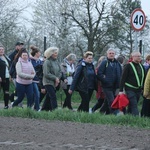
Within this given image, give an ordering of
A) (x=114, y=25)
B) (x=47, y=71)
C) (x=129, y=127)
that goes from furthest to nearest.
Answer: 1. (x=114, y=25)
2. (x=47, y=71)
3. (x=129, y=127)

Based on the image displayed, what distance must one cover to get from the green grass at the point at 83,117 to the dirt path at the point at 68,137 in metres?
0.48

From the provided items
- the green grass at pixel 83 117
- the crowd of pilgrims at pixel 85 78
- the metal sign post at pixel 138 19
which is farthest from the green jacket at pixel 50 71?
the metal sign post at pixel 138 19

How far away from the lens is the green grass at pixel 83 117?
938 cm

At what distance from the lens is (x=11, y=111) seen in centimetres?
1108

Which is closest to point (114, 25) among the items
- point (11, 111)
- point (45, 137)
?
point (11, 111)

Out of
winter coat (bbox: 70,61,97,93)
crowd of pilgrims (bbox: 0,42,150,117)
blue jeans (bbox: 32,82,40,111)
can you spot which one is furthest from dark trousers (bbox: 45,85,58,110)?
blue jeans (bbox: 32,82,40,111)

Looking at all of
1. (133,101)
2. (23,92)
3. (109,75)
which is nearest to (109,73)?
(109,75)

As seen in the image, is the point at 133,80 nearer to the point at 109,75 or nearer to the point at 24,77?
the point at 109,75

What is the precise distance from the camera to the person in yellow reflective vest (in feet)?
37.1

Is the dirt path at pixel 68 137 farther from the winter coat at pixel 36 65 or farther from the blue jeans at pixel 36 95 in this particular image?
the winter coat at pixel 36 65

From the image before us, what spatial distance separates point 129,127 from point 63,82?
6.20 m

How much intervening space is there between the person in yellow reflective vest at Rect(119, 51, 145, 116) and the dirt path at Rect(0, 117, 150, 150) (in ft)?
7.53

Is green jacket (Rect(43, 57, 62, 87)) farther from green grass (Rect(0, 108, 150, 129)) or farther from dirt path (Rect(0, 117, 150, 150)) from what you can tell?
dirt path (Rect(0, 117, 150, 150))

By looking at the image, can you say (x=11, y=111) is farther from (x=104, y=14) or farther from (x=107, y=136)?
(x=104, y=14)
